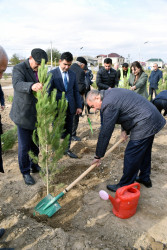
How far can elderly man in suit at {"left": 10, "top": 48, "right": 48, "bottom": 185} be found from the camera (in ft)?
9.08

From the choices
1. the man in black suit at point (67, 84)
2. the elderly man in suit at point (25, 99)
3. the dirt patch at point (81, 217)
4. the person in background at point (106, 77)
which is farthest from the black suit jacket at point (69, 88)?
the person in background at point (106, 77)

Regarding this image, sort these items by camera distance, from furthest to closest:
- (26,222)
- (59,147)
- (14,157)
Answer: (14,157)
(59,147)
(26,222)

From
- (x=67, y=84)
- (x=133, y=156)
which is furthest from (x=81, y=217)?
(x=67, y=84)

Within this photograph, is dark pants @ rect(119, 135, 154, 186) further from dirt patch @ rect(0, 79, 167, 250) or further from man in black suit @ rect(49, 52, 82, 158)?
man in black suit @ rect(49, 52, 82, 158)

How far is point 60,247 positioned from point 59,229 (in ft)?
0.71

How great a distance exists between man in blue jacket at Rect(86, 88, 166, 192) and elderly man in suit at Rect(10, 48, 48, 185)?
87cm

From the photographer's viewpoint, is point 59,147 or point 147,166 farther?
point 147,166

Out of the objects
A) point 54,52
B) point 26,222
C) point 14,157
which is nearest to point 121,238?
point 26,222

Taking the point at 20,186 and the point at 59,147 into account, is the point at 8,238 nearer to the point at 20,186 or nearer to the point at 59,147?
the point at 20,186

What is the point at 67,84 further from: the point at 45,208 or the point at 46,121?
the point at 45,208

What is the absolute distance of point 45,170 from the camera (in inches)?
123

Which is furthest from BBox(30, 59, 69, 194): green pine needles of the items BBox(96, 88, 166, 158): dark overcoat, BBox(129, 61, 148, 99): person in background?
BBox(129, 61, 148, 99): person in background

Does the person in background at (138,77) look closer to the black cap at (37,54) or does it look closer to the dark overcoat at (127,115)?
the dark overcoat at (127,115)

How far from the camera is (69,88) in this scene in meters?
4.11
